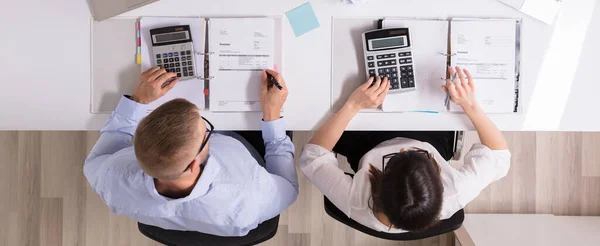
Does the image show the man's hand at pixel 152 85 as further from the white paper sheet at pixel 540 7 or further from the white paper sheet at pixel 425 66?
the white paper sheet at pixel 540 7

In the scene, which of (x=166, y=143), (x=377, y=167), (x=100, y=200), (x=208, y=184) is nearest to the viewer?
(x=166, y=143)

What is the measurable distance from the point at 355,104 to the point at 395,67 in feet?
0.52

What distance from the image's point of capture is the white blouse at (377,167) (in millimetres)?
1180

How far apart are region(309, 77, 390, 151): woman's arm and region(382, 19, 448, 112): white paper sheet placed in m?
0.05

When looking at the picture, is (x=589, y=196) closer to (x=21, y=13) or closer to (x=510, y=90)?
(x=510, y=90)

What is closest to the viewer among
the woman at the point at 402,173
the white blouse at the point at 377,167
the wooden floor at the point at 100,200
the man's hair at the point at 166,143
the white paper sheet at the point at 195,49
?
the man's hair at the point at 166,143

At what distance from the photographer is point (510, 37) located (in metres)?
1.30

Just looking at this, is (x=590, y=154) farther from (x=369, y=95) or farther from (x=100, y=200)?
(x=100, y=200)

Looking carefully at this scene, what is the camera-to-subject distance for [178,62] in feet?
4.17

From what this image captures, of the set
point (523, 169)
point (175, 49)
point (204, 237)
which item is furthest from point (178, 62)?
point (523, 169)

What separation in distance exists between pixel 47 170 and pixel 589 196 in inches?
97.0

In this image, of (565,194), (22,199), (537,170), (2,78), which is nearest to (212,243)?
(2,78)

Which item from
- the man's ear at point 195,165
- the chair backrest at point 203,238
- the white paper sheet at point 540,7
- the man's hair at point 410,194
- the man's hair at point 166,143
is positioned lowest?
the chair backrest at point 203,238

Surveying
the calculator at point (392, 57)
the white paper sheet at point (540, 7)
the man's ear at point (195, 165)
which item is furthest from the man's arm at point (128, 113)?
the white paper sheet at point (540, 7)
